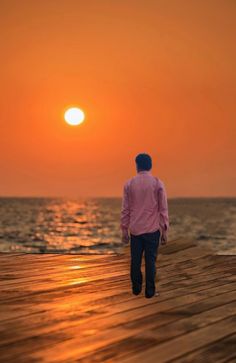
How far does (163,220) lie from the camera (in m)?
6.58

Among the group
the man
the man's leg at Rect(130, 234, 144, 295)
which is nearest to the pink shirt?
the man

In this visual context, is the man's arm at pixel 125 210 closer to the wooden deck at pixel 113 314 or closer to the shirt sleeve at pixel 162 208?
the shirt sleeve at pixel 162 208

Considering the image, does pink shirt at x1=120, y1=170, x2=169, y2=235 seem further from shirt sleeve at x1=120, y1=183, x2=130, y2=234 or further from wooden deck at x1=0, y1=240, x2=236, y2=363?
wooden deck at x1=0, y1=240, x2=236, y2=363

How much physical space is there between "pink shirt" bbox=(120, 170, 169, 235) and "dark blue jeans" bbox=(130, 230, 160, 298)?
88 mm

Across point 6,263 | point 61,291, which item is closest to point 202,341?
point 61,291

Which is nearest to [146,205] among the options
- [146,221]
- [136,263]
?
[146,221]

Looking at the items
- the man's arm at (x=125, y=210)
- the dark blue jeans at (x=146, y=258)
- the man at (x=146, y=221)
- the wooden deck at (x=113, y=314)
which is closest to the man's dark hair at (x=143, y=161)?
the man at (x=146, y=221)

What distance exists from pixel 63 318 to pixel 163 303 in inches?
51.4

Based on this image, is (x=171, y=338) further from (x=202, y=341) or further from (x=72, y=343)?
(x=72, y=343)

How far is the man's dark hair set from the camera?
6727mm

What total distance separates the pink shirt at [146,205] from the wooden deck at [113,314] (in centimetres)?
88

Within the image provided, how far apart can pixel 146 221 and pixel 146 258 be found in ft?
1.56

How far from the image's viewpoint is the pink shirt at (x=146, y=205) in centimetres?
656

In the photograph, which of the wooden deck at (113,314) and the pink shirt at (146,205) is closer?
the wooden deck at (113,314)
